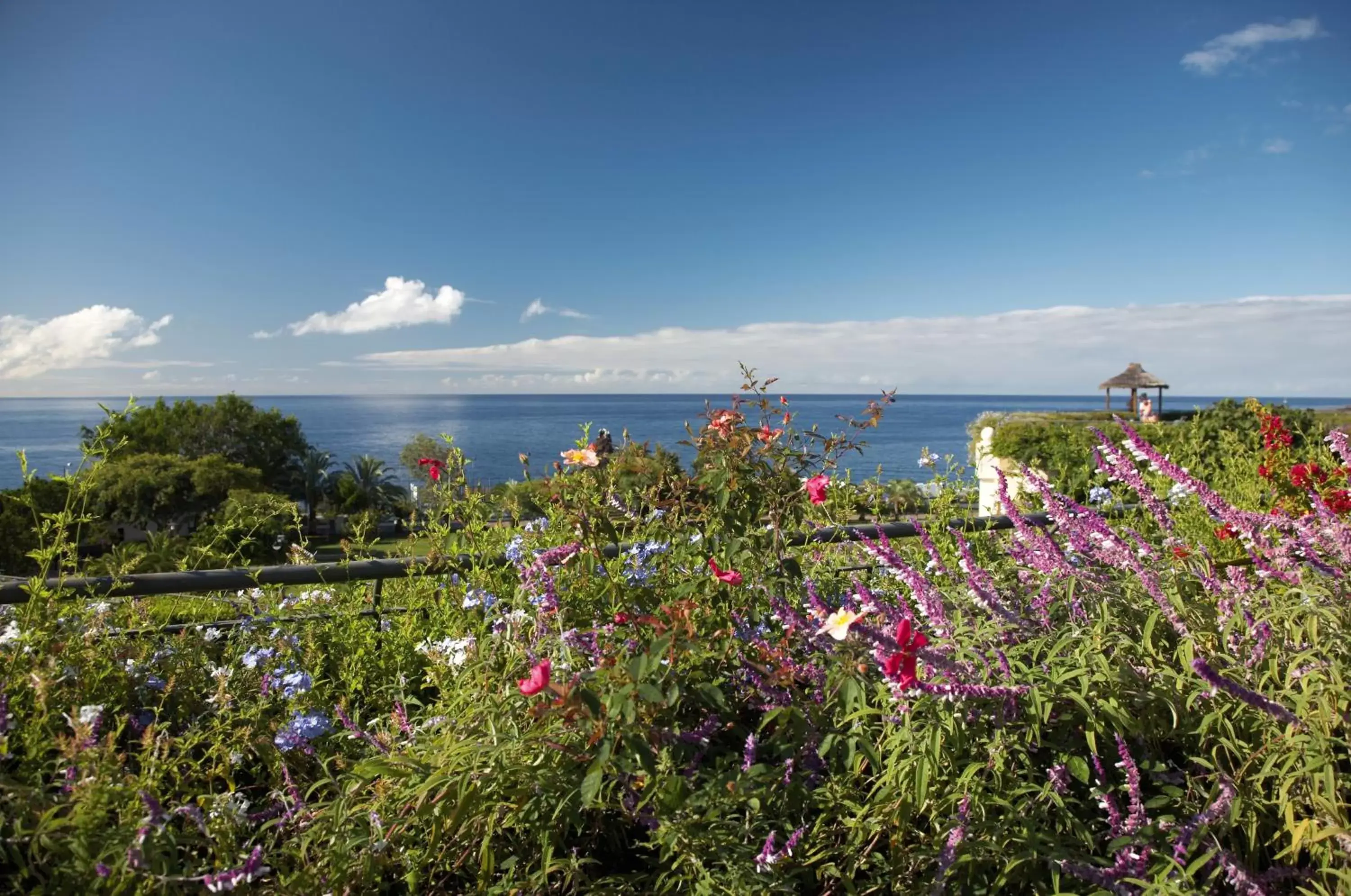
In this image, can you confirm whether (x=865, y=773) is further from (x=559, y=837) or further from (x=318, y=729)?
(x=318, y=729)

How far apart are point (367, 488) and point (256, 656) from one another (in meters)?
47.0

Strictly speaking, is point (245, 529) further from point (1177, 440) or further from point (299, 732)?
point (1177, 440)

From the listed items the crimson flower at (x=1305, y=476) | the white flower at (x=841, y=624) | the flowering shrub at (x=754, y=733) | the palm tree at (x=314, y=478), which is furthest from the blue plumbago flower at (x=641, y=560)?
the palm tree at (x=314, y=478)

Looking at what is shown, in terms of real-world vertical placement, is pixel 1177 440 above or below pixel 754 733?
above

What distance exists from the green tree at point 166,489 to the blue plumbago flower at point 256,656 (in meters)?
40.8

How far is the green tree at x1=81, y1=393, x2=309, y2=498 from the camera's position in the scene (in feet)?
158

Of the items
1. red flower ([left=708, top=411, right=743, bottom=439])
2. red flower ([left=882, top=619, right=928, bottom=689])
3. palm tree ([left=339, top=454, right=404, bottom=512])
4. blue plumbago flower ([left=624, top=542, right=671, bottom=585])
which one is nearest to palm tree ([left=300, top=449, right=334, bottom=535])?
palm tree ([left=339, top=454, right=404, bottom=512])

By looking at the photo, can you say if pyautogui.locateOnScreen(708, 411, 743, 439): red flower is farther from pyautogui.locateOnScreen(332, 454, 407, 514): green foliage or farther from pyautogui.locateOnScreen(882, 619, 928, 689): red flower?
pyautogui.locateOnScreen(332, 454, 407, 514): green foliage

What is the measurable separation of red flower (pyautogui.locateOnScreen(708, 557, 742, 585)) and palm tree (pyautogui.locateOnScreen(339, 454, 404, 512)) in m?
43.2

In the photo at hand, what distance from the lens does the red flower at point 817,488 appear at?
1.74 m

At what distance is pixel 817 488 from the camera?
175 centimetres

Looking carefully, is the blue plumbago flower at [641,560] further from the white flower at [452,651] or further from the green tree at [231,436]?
the green tree at [231,436]

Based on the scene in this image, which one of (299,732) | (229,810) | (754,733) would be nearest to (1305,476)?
(754,733)

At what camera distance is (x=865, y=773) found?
1.62 m
